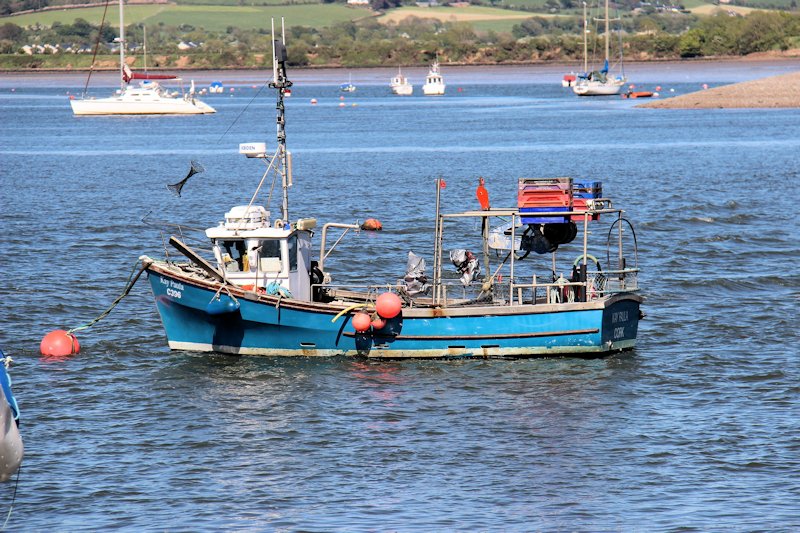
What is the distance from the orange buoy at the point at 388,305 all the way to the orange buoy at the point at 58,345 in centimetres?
694

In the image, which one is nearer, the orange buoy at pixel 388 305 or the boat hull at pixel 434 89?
the orange buoy at pixel 388 305

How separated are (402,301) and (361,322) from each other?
1.43 meters

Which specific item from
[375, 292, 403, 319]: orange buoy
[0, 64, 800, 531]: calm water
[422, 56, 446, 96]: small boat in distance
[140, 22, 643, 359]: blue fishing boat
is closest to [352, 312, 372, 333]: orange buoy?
[140, 22, 643, 359]: blue fishing boat

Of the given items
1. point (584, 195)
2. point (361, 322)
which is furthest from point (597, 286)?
point (361, 322)

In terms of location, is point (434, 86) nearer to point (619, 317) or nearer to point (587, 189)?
point (587, 189)

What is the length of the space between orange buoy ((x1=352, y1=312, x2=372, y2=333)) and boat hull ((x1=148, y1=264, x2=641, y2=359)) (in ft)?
1.49

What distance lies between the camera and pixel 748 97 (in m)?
116

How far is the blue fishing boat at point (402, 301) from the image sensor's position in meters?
24.8

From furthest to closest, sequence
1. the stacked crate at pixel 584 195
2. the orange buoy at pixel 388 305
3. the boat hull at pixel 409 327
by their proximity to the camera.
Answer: the stacked crate at pixel 584 195 < the boat hull at pixel 409 327 < the orange buoy at pixel 388 305

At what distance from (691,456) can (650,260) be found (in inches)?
756

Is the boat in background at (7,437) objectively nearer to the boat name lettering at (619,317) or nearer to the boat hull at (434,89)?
the boat name lettering at (619,317)

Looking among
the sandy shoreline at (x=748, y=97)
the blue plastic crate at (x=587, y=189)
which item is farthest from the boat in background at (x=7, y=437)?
the sandy shoreline at (x=748, y=97)

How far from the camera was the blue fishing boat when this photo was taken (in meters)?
24.8

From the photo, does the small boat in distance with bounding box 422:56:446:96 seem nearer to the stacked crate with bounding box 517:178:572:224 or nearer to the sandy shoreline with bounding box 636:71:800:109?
the sandy shoreline with bounding box 636:71:800:109
